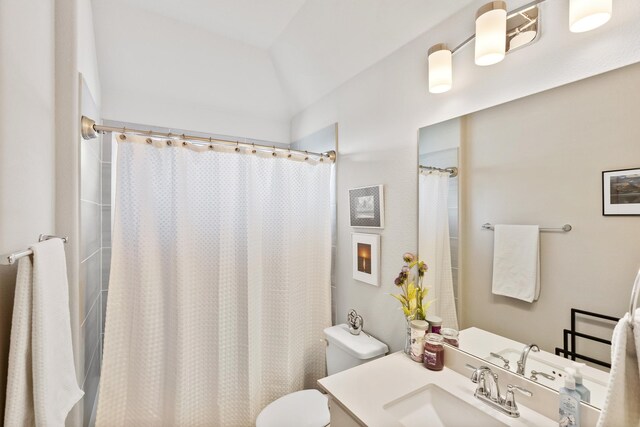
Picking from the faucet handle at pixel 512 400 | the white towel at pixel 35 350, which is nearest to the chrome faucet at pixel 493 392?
the faucet handle at pixel 512 400

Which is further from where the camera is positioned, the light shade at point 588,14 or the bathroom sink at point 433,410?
the bathroom sink at point 433,410

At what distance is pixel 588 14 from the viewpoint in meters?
0.80

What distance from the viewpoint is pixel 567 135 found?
0.91 m

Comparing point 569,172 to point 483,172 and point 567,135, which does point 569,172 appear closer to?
point 567,135

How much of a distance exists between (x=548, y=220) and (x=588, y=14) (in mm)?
622

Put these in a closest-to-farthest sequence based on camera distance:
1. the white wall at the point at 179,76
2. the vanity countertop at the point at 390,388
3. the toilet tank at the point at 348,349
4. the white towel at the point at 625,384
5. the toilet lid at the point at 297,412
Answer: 1. the white towel at the point at 625,384
2. the vanity countertop at the point at 390,388
3. the toilet lid at the point at 297,412
4. the toilet tank at the point at 348,349
5. the white wall at the point at 179,76

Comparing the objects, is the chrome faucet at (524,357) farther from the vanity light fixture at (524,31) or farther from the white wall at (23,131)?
the white wall at (23,131)

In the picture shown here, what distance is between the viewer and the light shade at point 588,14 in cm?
78

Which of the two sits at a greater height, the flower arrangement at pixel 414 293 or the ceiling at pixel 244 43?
the ceiling at pixel 244 43

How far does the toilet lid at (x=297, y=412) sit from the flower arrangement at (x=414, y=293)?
711 mm

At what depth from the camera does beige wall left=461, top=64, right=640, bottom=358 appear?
806mm

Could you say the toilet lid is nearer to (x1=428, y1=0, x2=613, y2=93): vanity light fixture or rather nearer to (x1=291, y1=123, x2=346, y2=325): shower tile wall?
(x1=291, y1=123, x2=346, y2=325): shower tile wall

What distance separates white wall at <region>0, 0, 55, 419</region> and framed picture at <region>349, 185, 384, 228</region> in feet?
4.96

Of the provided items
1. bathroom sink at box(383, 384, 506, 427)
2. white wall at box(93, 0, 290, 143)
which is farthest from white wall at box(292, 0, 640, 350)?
white wall at box(93, 0, 290, 143)
